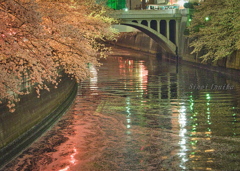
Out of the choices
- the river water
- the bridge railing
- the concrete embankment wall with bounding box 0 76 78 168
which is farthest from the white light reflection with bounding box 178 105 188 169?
the bridge railing

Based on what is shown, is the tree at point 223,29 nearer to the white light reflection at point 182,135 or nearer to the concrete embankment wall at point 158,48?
the concrete embankment wall at point 158,48

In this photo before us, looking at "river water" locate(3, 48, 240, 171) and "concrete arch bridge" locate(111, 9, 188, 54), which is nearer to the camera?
"river water" locate(3, 48, 240, 171)

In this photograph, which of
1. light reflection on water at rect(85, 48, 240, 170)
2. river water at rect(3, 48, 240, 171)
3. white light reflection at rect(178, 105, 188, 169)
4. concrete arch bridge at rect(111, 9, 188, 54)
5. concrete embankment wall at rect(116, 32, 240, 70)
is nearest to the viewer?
river water at rect(3, 48, 240, 171)

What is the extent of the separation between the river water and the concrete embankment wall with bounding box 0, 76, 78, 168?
37 centimetres

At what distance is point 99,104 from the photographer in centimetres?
2159

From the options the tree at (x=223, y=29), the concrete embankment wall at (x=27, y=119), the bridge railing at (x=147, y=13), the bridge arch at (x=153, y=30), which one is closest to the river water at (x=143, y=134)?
the concrete embankment wall at (x=27, y=119)

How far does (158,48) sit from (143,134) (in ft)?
167

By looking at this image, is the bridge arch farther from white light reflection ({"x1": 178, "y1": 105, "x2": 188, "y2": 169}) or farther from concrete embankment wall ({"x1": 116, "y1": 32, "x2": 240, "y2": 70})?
white light reflection ({"x1": 178, "y1": 105, "x2": 188, "y2": 169})

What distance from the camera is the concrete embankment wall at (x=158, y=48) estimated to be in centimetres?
3672

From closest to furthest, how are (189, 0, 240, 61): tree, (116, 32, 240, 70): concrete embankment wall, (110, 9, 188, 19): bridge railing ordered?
(189, 0, 240, 61): tree → (116, 32, 240, 70): concrete embankment wall → (110, 9, 188, 19): bridge railing

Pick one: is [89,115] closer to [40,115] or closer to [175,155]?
[40,115]

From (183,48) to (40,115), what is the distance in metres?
37.3

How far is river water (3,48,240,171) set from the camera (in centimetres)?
1177

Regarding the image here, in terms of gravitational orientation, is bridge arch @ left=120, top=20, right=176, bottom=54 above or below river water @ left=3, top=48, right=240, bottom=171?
above
